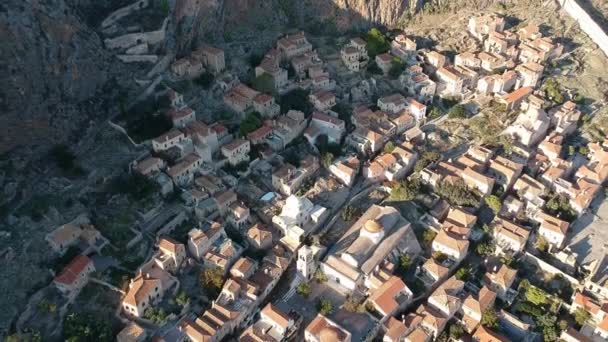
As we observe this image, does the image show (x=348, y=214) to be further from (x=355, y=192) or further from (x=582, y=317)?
(x=582, y=317)

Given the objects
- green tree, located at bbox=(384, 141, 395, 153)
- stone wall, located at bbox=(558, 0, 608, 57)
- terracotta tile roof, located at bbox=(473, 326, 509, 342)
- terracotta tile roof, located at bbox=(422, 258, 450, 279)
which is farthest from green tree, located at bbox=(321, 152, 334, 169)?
stone wall, located at bbox=(558, 0, 608, 57)

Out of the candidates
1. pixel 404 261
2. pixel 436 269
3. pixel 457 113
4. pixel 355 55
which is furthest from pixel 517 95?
pixel 404 261

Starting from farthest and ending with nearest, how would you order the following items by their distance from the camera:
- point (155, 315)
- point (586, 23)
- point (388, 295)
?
point (586, 23), point (388, 295), point (155, 315)

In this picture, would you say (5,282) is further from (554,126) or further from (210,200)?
(554,126)

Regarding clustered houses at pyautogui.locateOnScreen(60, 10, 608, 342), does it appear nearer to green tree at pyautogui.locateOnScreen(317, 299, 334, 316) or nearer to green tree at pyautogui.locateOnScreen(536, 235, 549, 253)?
green tree at pyautogui.locateOnScreen(536, 235, 549, 253)

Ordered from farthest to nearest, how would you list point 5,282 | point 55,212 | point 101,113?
1. point 101,113
2. point 55,212
3. point 5,282

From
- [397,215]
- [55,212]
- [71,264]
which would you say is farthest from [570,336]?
[55,212]

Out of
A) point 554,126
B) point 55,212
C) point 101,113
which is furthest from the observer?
point 554,126
